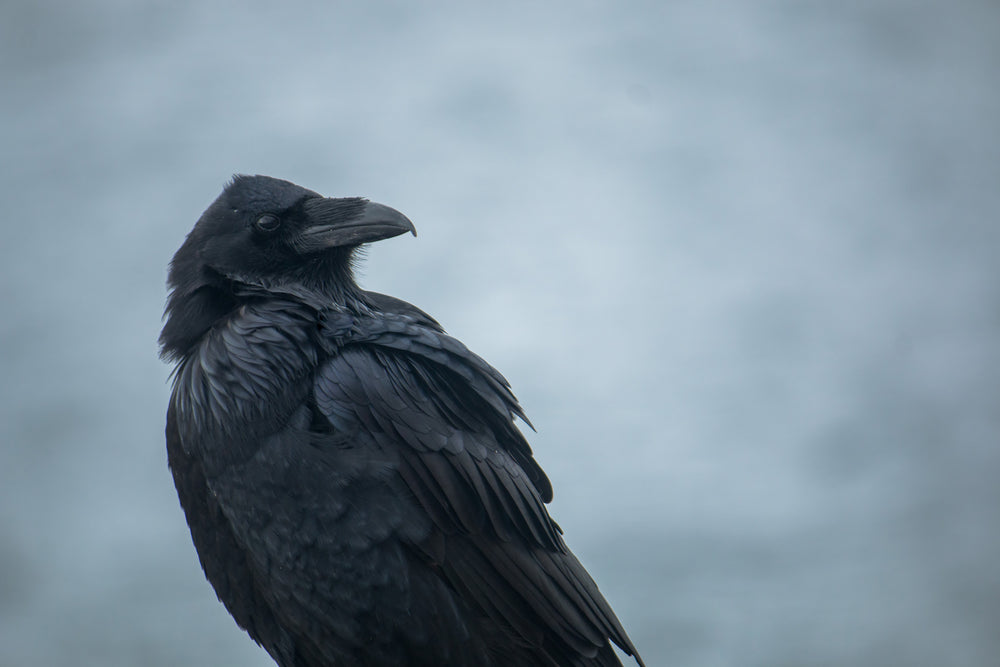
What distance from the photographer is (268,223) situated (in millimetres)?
3633

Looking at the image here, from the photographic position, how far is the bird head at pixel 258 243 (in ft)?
11.8

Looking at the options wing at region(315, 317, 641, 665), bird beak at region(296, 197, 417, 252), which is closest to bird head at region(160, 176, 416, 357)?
bird beak at region(296, 197, 417, 252)

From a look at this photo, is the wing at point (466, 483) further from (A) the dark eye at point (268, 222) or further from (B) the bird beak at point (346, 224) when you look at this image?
(A) the dark eye at point (268, 222)

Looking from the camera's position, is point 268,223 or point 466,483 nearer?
point 466,483

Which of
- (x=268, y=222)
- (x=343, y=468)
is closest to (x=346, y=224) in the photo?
(x=268, y=222)

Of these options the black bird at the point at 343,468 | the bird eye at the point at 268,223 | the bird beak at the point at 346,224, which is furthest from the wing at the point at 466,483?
the bird eye at the point at 268,223

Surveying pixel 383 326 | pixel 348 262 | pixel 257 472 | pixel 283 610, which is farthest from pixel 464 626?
pixel 348 262

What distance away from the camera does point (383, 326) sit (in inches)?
138

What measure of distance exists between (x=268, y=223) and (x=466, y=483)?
4.11 feet

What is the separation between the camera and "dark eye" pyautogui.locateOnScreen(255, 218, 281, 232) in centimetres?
362

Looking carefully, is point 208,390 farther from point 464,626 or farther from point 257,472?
point 464,626

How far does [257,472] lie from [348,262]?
3.81 ft

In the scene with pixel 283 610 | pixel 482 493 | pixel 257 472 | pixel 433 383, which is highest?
pixel 433 383

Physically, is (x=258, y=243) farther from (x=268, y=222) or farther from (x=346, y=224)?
(x=346, y=224)
